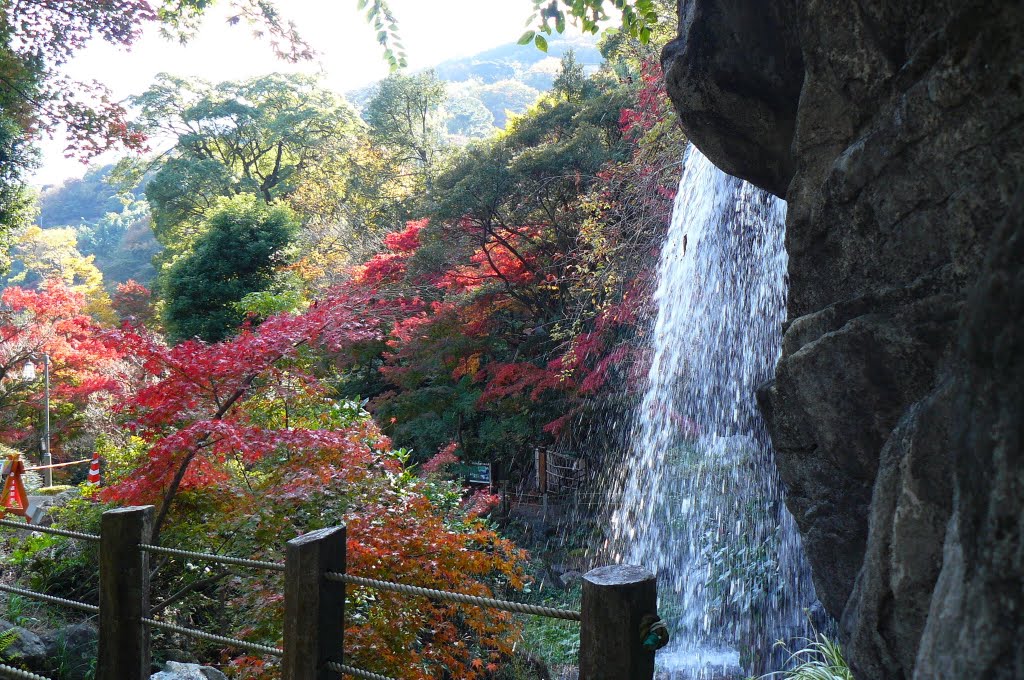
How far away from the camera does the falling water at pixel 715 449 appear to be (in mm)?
6254

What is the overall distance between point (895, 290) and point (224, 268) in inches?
559

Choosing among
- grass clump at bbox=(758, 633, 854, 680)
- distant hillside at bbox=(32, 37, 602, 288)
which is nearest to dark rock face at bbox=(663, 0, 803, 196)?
grass clump at bbox=(758, 633, 854, 680)

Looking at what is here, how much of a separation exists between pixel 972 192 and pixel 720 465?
5.62 m

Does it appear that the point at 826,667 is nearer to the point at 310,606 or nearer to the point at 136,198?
the point at 310,606

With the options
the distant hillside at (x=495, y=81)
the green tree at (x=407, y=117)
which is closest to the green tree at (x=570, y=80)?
the green tree at (x=407, y=117)

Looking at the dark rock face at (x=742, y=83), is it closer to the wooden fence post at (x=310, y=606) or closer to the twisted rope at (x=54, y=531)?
the wooden fence post at (x=310, y=606)

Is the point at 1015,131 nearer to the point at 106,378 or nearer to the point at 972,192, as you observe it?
the point at 972,192

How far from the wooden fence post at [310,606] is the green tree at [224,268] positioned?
13.5m

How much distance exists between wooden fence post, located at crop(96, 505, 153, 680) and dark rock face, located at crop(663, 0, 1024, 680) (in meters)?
2.49

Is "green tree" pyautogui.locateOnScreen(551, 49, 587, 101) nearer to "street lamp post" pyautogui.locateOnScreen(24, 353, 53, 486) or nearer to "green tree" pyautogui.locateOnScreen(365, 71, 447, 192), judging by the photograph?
"green tree" pyautogui.locateOnScreen(365, 71, 447, 192)

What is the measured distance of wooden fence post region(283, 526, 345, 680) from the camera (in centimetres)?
208

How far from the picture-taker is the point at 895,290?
2.85 meters

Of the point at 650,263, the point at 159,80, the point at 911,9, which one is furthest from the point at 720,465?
the point at 159,80

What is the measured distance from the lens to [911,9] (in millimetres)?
2777
